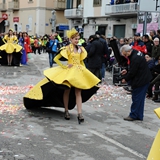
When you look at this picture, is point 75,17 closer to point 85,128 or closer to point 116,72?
point 116,72

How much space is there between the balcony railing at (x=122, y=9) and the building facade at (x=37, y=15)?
11.4m

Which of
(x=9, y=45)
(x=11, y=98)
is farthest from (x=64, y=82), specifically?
(x=9, y=45)

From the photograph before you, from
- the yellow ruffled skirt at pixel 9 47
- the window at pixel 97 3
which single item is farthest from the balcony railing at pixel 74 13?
the yellow ruffled skirt at pixel 9 47

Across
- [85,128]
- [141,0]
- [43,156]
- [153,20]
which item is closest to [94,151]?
[43,156]

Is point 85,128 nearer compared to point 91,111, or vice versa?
point 85,128

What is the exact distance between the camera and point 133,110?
8.40 metres

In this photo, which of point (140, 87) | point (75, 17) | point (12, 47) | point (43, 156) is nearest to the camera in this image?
point (43, 156)

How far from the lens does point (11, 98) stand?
34.4 feet

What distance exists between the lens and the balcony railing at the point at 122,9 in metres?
34.1

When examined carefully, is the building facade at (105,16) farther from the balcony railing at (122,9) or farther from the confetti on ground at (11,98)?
the confetti on ground at (11,98)

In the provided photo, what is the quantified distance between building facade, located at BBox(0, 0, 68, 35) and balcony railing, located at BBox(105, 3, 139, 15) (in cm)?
1136

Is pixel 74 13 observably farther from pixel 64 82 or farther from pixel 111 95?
pixel 64 82

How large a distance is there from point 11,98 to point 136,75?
3.88 meters

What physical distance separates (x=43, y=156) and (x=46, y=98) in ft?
9.83
